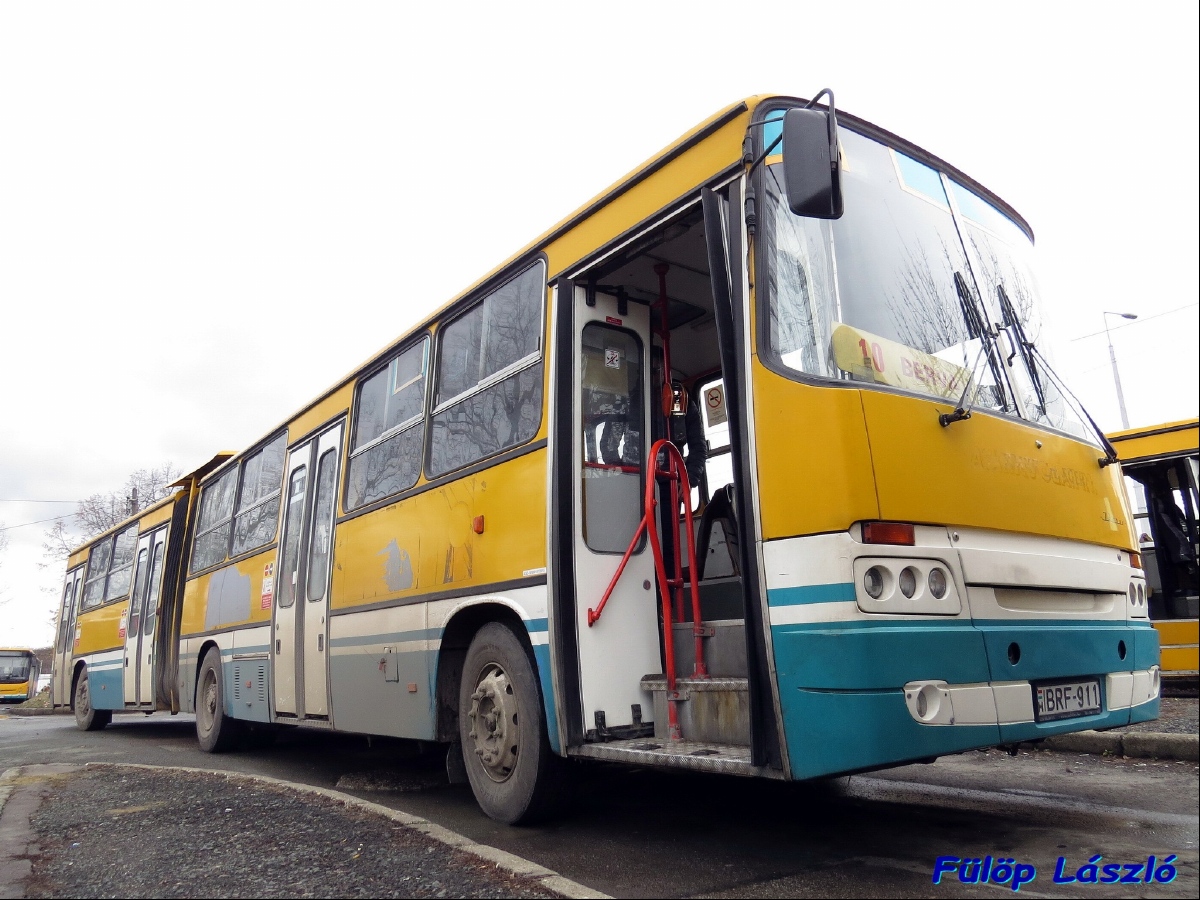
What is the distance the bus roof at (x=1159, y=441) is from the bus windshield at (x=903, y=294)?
6.37 meters

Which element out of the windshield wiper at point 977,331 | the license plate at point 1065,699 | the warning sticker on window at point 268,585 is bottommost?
the license plate at point 1065,699

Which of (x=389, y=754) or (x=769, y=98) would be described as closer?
(x=769, y=98)

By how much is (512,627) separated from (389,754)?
446 centimetres

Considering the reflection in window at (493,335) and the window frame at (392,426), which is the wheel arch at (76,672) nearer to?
the window frame at (392,426)

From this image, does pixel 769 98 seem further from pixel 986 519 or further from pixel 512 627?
pixel 512 627

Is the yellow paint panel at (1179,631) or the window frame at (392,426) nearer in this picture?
the window frame at (392,426)

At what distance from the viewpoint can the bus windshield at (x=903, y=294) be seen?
367cm

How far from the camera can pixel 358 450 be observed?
277 inches

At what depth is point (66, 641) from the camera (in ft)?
52.9

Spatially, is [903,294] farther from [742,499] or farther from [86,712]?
[86,712]

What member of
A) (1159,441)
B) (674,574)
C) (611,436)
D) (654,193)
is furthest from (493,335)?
(1159,441)

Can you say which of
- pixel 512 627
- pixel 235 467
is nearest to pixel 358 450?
pixel 512 627

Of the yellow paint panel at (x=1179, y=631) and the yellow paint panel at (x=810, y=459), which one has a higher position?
the yellow paint panel at (x=810, y=459)

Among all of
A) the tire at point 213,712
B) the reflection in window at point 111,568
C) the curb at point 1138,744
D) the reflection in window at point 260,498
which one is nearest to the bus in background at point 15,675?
the reflection in window at point 111,568
